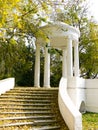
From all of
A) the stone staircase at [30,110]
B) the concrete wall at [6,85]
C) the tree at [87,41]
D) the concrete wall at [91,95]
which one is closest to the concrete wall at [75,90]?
the concrete wall at [91,95]

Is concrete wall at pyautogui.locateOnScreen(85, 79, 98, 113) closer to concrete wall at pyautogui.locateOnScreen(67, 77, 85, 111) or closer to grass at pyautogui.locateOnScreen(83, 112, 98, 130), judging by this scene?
concrete wall at pyautogui.locateOnScreen(67, 77, 85, 111)

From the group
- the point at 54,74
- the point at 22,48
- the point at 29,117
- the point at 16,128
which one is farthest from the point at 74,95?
the point at 54,74

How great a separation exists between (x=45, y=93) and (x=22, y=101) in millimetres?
2112

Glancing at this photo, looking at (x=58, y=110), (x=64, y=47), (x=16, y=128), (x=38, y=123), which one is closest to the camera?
(x=16, y=128)

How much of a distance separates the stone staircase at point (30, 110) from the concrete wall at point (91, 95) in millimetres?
5462

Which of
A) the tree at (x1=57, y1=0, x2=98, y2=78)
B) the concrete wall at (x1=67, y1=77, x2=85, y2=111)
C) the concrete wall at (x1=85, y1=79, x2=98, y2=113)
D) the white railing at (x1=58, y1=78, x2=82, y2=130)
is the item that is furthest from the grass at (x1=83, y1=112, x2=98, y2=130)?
the tree at (x1=57, y1=0, x2=98, y2=78)

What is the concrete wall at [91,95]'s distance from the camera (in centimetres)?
2111

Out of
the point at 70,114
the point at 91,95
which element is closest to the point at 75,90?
the point at 91,95

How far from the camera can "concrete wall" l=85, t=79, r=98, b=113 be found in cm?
2111

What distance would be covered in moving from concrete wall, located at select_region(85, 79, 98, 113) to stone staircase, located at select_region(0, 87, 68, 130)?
5.46 m

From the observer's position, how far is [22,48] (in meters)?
27.1

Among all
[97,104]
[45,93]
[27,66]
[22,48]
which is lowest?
[97,104]

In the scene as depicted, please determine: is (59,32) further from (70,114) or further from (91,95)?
(70,114)

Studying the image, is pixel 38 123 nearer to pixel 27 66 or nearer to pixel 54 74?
pixel 27 66
